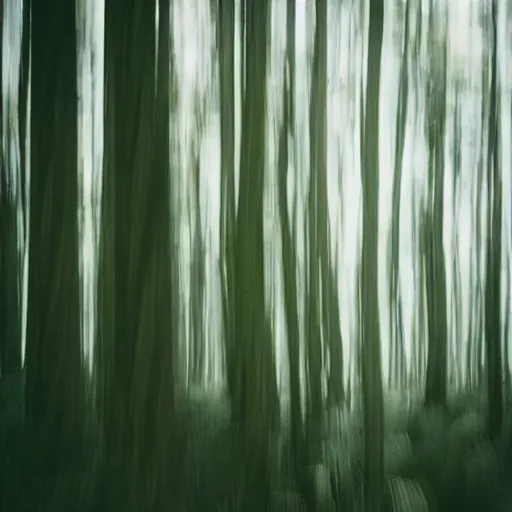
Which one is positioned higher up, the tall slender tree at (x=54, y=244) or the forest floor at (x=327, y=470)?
the tall slender tree at (x=54, y=244)

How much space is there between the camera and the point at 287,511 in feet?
3.20

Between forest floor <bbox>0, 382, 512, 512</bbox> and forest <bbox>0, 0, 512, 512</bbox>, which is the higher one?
forest <bbox>0, 0, 512, 512</bbox>

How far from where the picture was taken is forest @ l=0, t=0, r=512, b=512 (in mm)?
975

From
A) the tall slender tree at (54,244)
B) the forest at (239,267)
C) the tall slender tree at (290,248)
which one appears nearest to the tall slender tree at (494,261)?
the forest at (239,267)

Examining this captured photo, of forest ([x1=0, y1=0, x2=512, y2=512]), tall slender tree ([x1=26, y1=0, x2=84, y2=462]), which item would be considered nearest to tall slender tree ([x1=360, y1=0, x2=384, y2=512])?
forest ([x1=0, y1=0, x2=512, y2=512])

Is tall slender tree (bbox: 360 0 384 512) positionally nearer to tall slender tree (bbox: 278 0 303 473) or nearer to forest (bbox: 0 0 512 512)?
forest (bbox: 0 0 512 512)

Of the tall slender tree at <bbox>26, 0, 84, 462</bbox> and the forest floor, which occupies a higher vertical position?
the tall slender tree at <bbox>26, 0, 84, 462</bbox>

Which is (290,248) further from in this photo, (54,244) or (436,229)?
(54,244)

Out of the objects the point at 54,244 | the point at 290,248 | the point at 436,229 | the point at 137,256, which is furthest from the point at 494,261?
the point at 54,244

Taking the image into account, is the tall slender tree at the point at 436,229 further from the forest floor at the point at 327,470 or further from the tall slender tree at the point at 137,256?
the tall slender tree at the point at 137,256

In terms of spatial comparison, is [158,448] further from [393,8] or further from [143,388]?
[393,8]

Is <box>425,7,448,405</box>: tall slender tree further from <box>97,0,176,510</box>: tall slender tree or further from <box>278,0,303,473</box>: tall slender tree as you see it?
<box>97,0,176,510</box>: tall slender tree

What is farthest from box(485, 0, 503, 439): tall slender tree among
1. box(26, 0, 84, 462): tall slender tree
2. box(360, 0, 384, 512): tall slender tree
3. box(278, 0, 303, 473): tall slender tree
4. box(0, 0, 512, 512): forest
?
box(26, 0, 84, 462): tall slender tree

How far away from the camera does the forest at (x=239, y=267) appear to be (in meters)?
0.97
